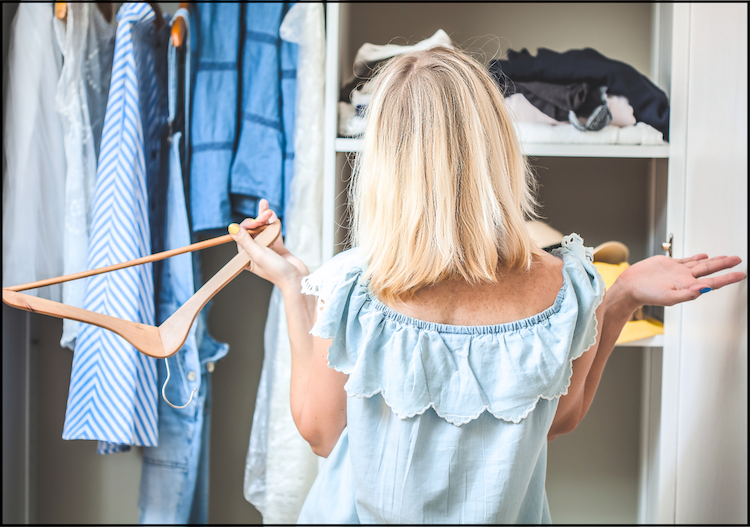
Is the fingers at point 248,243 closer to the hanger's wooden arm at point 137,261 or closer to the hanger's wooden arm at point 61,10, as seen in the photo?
the hanger's wooden arm at point 137,261

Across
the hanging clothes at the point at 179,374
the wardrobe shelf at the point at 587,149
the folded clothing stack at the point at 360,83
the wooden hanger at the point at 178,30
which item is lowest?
the hanging clothes at the point at 179,374

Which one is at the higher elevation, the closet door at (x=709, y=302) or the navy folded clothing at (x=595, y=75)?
the navy folded clothing at (x=595, y=75)

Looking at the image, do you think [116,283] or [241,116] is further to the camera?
[241,116]

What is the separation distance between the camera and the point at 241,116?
1.12 metres

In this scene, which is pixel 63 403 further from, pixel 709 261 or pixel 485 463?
pixel 709 261

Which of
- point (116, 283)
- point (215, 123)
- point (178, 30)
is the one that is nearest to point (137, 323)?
point (116, 283)

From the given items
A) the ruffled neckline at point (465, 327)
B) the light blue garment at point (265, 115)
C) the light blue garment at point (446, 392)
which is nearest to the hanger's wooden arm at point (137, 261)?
the light blue garment at point (446, 392)

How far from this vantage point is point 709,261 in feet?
2.35

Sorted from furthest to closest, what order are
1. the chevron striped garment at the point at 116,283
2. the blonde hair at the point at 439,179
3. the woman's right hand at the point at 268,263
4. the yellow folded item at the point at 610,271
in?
the yellow folded item at the point at 610,271 → the chevron striped garment at the point at 116,283 → the woman's right hand at the point at 268,263 → the blonde hair at the point at 439,179

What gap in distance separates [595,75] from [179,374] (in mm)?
1096

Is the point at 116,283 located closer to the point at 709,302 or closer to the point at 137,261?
the point at 137,261

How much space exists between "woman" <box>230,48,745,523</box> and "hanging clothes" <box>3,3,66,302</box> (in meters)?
0.71

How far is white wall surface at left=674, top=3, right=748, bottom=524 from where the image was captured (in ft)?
2.52

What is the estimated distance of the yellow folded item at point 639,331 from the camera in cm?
109
